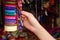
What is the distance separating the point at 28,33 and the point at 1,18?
0.14 metres

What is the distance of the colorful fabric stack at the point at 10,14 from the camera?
0.61m

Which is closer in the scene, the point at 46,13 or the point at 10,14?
the point at 10,14

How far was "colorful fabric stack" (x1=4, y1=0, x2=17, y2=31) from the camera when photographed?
61 cm

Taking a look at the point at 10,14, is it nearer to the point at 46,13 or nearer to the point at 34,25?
the point at 34,25

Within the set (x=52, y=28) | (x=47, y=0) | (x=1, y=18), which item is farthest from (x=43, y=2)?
(x=1, y=18)

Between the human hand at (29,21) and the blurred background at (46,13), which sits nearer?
the human hand at (29,21)

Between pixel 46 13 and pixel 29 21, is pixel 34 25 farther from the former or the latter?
pixel 46 13

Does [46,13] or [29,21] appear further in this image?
[46,13]

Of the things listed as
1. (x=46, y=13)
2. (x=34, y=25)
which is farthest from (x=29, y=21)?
(x=46, y=13)

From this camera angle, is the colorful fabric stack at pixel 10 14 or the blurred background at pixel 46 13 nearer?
the colorful fabric stack at pixel 10 14

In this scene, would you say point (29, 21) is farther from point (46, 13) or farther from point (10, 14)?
point (46, 13)

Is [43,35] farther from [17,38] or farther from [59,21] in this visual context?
[59,21]

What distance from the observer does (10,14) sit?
0.62m

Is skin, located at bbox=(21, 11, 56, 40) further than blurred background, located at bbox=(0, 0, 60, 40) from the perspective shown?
No
